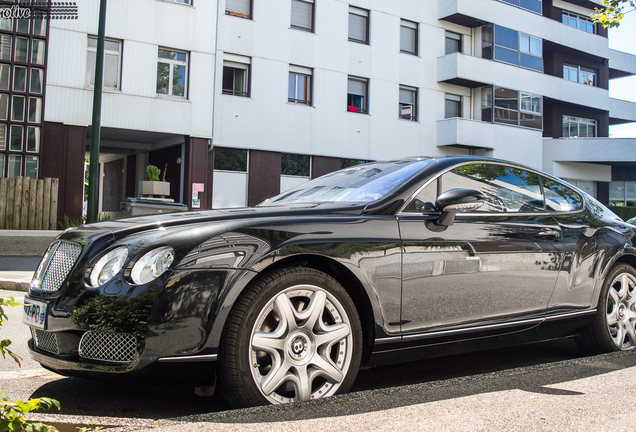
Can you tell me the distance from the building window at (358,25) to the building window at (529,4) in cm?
832

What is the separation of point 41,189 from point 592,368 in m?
12.8

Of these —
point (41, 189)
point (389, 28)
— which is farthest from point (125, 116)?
point (389, 28)

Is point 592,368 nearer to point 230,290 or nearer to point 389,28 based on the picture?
point 230,290

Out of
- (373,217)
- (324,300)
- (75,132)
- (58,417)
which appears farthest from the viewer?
(75,132)

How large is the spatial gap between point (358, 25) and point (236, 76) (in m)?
5.96

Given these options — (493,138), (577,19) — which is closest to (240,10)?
(493,138)

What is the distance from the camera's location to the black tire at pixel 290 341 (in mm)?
2773

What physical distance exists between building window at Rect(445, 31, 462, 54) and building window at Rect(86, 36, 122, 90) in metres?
14.5

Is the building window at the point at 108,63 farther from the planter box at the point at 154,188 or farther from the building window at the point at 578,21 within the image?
the building window at the point at 578,21

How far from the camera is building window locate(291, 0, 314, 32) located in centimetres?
2258

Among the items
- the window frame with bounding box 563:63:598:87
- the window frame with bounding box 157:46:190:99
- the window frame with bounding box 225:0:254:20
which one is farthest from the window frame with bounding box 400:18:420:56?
the window frame with bounding box 563:63:598:87

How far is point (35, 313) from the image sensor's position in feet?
9.82

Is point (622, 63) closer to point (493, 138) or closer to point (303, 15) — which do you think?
point (493, 138)

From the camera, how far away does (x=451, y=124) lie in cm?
2569
